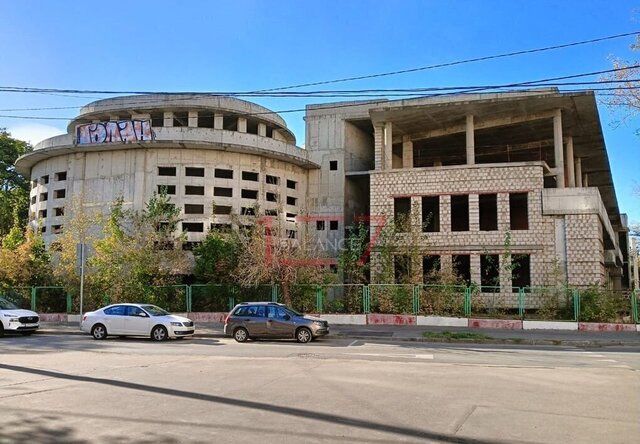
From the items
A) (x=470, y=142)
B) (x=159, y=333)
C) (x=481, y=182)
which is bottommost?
(x=159, y=333)

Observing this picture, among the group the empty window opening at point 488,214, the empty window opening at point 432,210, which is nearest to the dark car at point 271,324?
the empty window opening at point 432,210

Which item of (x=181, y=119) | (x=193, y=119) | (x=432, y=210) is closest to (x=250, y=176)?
(x=193, y=119)

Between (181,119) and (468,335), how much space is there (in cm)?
2658

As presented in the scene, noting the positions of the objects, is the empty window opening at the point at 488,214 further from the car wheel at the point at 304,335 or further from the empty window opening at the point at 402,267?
the car wheel at the point at 304,335

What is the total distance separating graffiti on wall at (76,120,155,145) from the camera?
35.1 m

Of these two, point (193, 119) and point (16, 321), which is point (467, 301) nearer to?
point (16, 321)

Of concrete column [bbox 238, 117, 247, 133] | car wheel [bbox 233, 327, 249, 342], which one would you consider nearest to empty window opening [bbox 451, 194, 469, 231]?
concrete column [bbox 238, 117, 247, 133]

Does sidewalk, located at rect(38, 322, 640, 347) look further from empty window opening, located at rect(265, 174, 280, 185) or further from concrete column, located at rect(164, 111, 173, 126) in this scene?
concrete column, located at rect(164, 111, 173, 126)

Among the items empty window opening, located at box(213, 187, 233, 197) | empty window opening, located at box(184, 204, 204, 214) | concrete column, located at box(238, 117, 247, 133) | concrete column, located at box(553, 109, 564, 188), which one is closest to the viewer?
concrete column, located at box(553, 109, 564, 188)

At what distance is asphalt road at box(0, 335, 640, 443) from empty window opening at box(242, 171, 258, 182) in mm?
22922

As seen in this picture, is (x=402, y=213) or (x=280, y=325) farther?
(x=402, y=213)

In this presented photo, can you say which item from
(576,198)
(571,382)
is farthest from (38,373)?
(576,198)

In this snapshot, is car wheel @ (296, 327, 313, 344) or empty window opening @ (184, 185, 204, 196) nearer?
car wheel @ (296, 327, 313, 344)

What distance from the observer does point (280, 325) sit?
1891 cm
